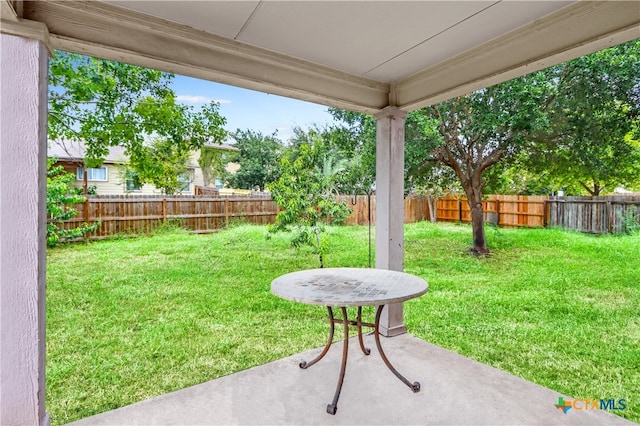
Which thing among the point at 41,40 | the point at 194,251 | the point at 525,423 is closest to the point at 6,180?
the point at 41,40

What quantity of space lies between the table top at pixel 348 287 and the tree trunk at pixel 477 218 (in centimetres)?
476

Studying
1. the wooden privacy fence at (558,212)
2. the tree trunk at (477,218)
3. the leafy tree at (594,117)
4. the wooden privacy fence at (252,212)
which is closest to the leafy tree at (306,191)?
the wooden privacy fence at (252,212)

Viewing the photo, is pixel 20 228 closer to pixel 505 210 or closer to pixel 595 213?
pixel 595 213

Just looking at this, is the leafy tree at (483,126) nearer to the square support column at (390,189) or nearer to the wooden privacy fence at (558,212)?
the wooden privacy fence at (558,212)

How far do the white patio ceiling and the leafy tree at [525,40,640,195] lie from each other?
367 centimetres

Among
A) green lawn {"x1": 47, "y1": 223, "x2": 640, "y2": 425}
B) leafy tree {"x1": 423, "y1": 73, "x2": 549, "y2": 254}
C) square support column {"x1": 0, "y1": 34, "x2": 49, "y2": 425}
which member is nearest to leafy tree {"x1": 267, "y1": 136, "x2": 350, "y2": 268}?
green lawn {"x1": 47, "y1": 223, "x2": 640, "y2": 425}

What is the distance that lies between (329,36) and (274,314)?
2839mm

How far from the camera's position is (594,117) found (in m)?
5.03

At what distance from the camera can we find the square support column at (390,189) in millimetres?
2705

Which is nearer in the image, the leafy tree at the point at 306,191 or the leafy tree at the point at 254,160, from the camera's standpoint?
the leafy tree at the point at 306,191

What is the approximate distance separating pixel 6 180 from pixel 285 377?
1731 millimetres

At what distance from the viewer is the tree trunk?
6.48 metres

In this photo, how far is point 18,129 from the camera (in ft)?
4.69

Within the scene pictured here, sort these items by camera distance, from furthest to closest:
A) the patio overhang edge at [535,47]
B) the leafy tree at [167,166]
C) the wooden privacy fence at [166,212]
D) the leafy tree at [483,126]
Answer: the leafy tree at [167,166]
the wooden privacy fence at [166,212]
the leafy tree at [483,126]
the patio overhang edge at [535,47]
